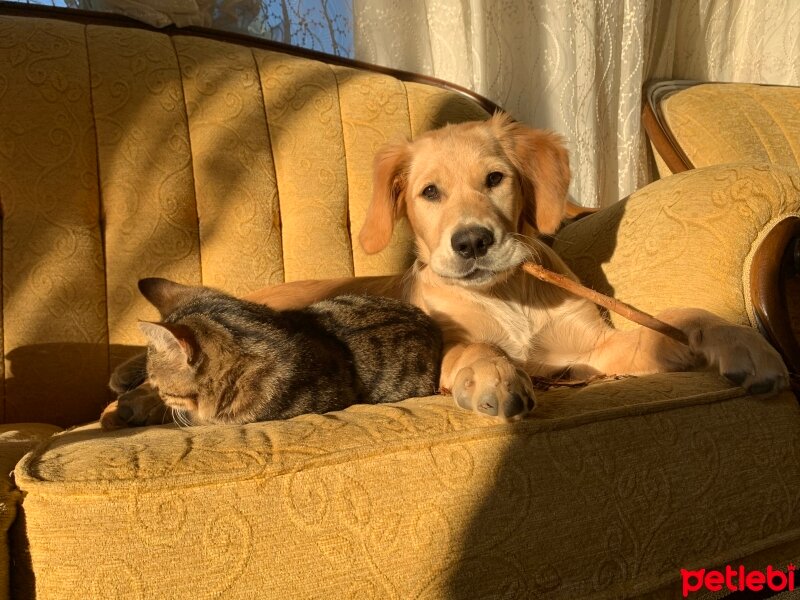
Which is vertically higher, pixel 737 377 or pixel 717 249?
pixel 717 249

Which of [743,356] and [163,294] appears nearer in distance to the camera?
[743,356]

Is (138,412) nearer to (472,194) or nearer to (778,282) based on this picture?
(472,194)

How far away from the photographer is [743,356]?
4.48ft

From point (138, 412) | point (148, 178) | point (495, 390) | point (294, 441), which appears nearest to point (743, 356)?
point (495, 390)

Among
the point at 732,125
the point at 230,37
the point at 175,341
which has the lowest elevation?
the point at 175,341

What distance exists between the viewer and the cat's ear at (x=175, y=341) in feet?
3.96

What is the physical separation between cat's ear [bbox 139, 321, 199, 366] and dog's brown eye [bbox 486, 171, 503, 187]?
111 centimetres

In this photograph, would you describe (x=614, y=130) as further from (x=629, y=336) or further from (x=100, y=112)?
(x=100, y=112)

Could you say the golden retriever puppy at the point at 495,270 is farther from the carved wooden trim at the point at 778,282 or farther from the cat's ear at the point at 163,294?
the cat's ear at the point at 163,294

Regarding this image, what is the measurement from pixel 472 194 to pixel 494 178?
13cm

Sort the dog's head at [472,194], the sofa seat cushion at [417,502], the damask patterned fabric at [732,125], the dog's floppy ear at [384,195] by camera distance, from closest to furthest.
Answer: the sofa seat cushion at [417,502] → the dog's head at [472,194] → the dog's floppy ear at [384,195] → the damask patterned fabric at [732,125]

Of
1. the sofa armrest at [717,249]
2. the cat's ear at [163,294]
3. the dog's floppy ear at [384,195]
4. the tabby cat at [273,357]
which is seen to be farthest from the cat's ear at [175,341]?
the sofa armrest at [717,249]

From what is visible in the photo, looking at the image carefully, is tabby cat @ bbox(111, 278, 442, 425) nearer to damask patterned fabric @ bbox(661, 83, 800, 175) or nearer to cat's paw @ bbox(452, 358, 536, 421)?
cat's paw @ bbox(452, 358, 536, 421)

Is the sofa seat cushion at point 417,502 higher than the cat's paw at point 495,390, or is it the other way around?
the cat's paw at point 495,390
